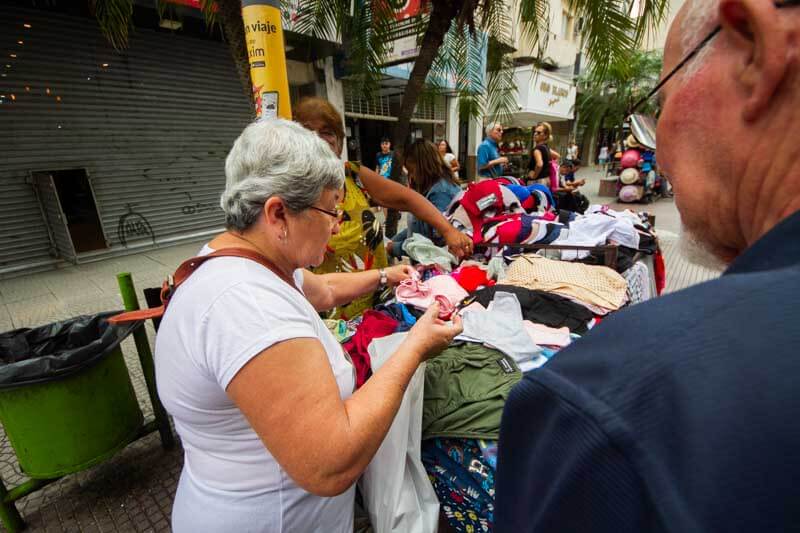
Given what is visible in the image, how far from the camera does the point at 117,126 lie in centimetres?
669

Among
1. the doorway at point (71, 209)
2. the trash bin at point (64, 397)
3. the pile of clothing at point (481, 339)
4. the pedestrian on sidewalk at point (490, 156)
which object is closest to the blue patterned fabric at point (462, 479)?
the pile of clothing at point (481, 339)

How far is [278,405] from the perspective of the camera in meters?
0.90

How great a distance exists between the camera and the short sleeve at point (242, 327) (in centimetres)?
91

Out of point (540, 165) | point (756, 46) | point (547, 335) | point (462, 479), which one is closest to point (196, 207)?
point (540, 165)

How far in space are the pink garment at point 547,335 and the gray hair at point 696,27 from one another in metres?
1.29

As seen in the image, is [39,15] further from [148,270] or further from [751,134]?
[751,134]

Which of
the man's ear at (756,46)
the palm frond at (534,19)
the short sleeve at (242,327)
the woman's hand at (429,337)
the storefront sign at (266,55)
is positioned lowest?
the woman's hand at (429,337)

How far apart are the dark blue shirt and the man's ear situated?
20 cm

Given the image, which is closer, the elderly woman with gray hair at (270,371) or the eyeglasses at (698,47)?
the eyeglasses at (698,47)

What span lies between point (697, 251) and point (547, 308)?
1297mm

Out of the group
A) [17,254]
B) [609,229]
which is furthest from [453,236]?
[17,254]

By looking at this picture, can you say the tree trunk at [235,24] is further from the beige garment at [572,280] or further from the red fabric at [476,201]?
the beige garment at [572,280]

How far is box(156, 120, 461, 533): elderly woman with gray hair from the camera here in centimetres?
92

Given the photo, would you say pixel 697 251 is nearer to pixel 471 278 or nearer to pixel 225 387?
pixel 225 387
